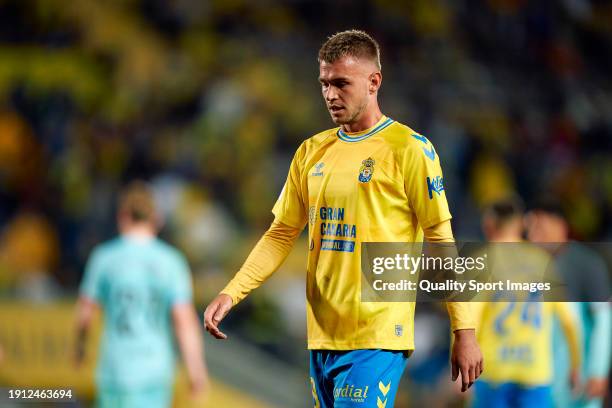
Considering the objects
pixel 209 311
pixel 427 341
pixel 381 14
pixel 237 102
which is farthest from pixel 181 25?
pixel 209 311

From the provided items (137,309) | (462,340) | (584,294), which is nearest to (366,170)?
(462,340)

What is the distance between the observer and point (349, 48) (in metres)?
3.63

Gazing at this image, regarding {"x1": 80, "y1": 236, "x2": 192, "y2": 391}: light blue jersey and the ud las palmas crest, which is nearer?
the ud las palmas crest

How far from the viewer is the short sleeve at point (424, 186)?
3557 millimetres

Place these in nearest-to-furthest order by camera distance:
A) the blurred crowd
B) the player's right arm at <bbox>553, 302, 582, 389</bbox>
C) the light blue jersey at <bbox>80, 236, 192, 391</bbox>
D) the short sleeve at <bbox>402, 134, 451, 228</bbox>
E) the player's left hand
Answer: the player's left hand → the short sleeve at <bbox>402, 134, 451, 228</bbox> → the player's right arm at <bbox>553, 302, 582, 389</bbox> → the light blue jersey at <bbox>80, 236, 192, 391</bbox> → the blurred crowd

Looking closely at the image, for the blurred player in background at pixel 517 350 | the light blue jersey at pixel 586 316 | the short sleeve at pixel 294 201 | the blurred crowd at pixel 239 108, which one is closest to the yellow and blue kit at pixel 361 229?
the short sleeve at pixel 294 201

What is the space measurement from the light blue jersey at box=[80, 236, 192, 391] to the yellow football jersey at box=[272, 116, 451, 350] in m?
2.94

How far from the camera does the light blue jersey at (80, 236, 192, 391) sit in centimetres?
656

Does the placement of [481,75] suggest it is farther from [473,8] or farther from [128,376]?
[128,376]

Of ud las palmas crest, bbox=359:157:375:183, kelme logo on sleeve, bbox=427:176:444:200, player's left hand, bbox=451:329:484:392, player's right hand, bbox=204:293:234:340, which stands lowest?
player's left hand, bbox=451:329:484:392

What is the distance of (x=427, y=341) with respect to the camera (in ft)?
30.2

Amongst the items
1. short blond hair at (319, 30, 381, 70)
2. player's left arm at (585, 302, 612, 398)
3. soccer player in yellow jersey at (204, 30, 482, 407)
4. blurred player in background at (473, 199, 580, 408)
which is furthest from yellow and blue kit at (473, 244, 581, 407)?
short blond hair at (319, 30, 381, 70)

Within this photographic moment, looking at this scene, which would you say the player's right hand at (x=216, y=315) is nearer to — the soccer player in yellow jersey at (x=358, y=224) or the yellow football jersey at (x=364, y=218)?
the soccer player in yellow jersey at (x=358, y=224)

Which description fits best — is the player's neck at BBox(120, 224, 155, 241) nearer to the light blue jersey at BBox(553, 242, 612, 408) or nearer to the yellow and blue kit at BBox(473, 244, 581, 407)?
the yellow and blue kit at BBox(473, 244, 581, 407)
